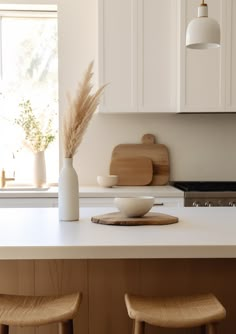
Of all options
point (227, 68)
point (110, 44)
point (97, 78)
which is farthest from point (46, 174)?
point (227, 68)

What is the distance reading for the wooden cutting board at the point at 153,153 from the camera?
4258mm

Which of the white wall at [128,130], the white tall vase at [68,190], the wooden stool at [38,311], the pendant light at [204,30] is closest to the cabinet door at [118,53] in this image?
the white wall at [128,130]

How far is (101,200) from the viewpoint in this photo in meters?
3.63

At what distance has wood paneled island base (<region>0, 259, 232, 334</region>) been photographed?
2.00m

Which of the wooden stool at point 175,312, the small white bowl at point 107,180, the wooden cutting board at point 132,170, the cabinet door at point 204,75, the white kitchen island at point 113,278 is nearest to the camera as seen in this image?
the wooden stool at point 175,312

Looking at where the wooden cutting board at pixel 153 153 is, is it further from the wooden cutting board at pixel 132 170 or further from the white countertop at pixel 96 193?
the white countertop at pixel 96 193

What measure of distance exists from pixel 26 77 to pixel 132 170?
1.32 m

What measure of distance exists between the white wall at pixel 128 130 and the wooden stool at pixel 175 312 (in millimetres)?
2622

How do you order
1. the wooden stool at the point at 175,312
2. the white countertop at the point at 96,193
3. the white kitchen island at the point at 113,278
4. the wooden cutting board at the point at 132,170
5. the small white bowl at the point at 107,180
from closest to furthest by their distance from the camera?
the wooden stool at the point at 175,312 < the white kitchen island at the point at 113,278 < the white countertop at the point at 96,193 < the small white bowl at the point at 107,180 < the wooden cutting board at the point at 132,170

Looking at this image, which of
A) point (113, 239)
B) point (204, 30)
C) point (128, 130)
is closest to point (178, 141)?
point (128, 130)

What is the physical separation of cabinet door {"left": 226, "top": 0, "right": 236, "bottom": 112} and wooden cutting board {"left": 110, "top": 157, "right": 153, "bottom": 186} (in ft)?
2.88

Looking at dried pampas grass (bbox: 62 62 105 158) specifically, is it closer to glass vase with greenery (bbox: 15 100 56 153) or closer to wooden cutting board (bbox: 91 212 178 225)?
wooden cutting board (bbox: 91 212 178 225)

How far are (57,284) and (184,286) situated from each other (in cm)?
54

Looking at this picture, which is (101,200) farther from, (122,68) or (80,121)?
(80,121)
